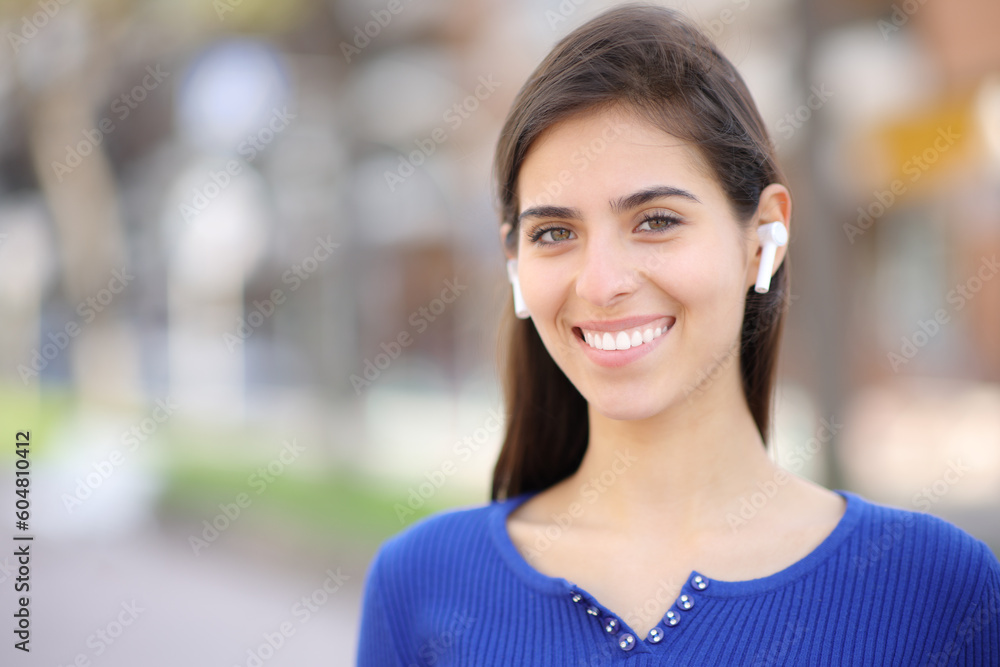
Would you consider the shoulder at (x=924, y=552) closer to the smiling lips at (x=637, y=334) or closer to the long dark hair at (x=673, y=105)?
the long dark hair at (x=673, y=105)

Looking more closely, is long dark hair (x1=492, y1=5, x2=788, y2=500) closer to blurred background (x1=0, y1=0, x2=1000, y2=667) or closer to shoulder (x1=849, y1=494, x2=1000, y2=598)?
shoulder (x1=849, y1=494, x2=1000, y2=598)

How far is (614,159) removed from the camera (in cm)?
175

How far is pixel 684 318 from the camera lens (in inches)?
69.1

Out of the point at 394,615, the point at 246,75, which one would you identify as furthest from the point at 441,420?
the point at 394,615

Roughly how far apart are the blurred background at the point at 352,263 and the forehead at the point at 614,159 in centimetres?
71

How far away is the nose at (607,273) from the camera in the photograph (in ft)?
5.66

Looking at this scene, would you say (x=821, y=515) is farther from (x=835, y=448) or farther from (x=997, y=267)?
(x=997, y=267)

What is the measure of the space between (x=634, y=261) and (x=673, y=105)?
32 centimetres

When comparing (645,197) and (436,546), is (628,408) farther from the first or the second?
(436,546)

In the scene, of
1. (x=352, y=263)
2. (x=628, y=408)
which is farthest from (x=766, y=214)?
(x=352, y=263)

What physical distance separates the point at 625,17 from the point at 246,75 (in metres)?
8.57

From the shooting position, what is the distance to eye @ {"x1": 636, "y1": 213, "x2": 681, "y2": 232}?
1.74m

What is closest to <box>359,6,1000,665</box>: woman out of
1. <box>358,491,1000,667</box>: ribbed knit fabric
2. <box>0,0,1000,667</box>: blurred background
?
<box>358,491,1000,667</box>: ribbed knit fabric

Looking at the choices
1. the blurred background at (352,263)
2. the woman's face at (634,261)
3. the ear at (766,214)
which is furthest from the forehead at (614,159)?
the blurred background at (352,263)
